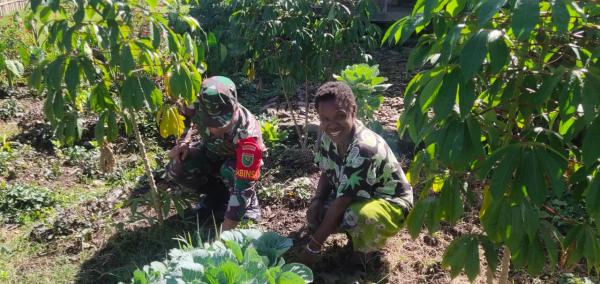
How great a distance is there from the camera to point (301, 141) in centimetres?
439

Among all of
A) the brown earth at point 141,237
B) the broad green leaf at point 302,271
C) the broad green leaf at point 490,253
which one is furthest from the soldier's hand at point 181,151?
the broad green leaf at point 490,253

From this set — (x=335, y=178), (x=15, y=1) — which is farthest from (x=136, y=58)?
(x=15, y=1)

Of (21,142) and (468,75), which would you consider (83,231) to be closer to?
(21,142)

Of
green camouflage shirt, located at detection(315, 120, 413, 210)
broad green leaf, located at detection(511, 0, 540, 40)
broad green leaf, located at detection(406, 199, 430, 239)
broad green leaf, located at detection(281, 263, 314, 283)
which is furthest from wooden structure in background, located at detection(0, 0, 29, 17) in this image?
broad green leaf, located at detection(511, 0, 540, 40)

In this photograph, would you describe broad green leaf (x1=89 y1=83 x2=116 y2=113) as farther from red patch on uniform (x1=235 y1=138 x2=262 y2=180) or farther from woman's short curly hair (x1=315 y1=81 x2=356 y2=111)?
woman's short curly hair (x1=315 y1=81 x2=356 y2=111)

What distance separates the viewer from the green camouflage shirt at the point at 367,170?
8.71ft

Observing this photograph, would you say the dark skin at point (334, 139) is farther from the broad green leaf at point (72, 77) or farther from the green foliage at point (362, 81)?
the broad green leaf at point (72, 77)

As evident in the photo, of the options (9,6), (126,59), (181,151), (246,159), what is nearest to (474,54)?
(126,59)

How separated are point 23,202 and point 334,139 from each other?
2.26 meters

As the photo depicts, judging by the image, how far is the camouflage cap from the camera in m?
2.92

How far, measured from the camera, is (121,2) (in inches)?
90.9

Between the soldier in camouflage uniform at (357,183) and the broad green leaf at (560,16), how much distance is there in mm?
1376

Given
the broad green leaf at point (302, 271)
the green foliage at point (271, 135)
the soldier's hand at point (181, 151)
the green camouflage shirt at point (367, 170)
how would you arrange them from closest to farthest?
the broad green leaf at point (302, 271), the green camouflage shirt at point (367, 170), the soldier's hand at point (181, 151), the green foliage at point (271, 135)

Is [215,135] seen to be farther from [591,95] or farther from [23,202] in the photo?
[591,95]
